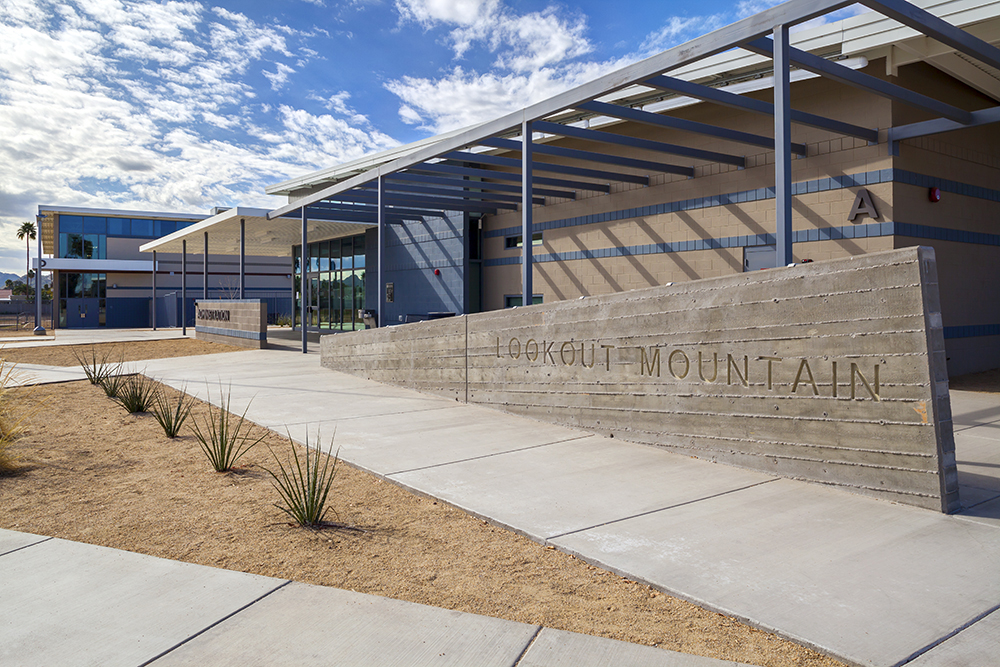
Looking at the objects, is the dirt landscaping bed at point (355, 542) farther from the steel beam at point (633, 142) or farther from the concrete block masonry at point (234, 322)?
the concrete block masonry at point (234, 322)

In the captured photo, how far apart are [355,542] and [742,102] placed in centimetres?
836

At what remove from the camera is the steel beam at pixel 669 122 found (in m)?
9.98

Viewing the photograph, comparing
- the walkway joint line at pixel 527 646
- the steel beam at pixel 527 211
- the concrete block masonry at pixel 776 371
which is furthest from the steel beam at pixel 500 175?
the walkway joint line at pixel 527 646

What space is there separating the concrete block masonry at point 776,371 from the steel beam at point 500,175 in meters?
5.89

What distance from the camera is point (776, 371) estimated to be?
6.05 meters

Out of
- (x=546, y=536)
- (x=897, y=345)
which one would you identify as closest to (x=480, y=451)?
(x=546, y=536)

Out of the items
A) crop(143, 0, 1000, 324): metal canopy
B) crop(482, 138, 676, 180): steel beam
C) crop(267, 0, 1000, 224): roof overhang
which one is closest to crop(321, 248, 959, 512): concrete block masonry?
crop(143, 0, 1000, 324): metal canopy

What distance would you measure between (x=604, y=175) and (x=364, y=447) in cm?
961

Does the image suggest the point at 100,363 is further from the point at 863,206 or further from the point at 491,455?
the point at 863,206

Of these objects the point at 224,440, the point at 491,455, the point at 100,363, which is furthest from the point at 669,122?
the point at 100,363

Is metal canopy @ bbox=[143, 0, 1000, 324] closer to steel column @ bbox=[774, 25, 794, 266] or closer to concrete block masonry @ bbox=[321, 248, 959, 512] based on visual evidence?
steel column @ bbox=[774, 25, 794, 266]

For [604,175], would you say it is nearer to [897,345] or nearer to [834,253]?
[834,253]

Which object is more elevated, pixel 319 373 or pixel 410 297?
pixel 410 297

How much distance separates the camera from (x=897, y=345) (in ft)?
16.9
